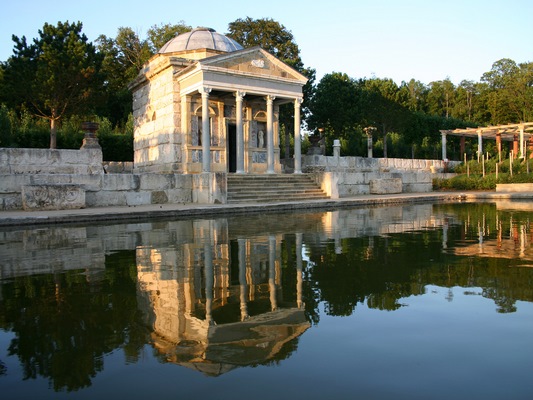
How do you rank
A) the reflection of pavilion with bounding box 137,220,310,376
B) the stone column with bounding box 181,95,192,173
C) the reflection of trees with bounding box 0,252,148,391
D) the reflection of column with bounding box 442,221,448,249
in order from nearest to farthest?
the reflection of trees with bounding box 0,252,148,391 < the reflection of pavilion with bounding box 137,220,310,376 < the reflection of column with bounding box 442,221,448,249 < the stone column with bounding box 181,95,192,173

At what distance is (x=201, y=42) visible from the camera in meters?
28.2

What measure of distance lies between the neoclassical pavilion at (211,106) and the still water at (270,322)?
1647 centimetres

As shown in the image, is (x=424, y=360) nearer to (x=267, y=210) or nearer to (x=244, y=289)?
(x=244, y=289)

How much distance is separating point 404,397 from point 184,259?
16.8 ft

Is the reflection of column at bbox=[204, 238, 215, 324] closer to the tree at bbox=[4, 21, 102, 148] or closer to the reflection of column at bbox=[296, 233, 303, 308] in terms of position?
the reflection of column at bbox=[296, 233, 303, 308]

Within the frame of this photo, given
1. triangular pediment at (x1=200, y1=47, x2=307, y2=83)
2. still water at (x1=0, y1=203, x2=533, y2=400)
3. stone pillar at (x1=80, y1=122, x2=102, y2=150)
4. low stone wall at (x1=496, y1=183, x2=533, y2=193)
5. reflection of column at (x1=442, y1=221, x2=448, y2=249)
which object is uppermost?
triangular pediment at (x1=200, y1=47, x2=307, y2=83)

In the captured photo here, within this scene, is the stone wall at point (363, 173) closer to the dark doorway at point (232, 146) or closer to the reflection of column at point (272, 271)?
the dark doorway at point (232, 146)

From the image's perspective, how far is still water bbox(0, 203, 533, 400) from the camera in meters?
2.98

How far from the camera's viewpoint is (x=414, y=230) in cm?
1101

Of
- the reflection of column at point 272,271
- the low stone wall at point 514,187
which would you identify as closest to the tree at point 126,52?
the low stone wall at point 514,187

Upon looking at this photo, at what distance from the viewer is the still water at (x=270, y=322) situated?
9.78 ft

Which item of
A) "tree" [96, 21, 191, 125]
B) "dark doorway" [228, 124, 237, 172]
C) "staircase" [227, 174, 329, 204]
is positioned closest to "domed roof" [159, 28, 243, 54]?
"dark doorway" [228, 124, 237, 172]

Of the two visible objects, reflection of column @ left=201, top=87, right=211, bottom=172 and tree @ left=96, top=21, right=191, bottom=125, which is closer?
reflection of column @ left=201, top=87, right=211, bottom=172

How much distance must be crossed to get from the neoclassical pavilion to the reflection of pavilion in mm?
16142
